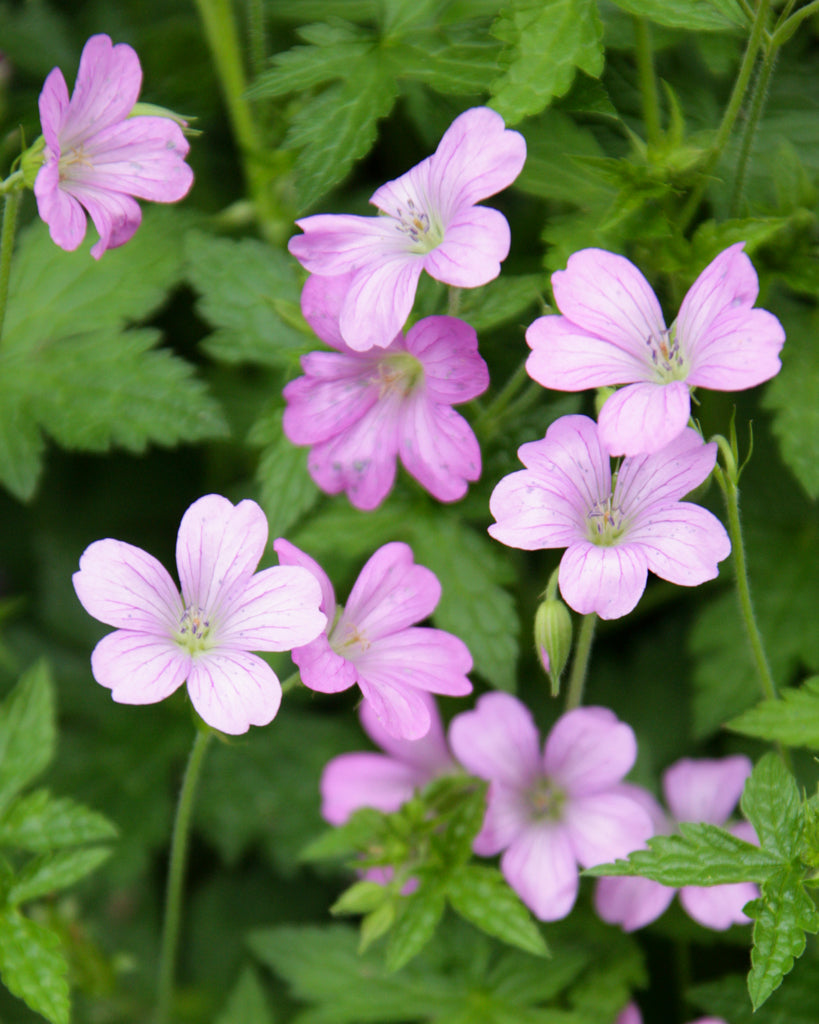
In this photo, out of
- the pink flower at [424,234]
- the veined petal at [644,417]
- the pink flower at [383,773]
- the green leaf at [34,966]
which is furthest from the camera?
the pink flower at [383,773]

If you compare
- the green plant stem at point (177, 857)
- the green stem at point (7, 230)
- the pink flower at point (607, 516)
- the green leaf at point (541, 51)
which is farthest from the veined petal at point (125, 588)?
the green leaf at point (541, 51)

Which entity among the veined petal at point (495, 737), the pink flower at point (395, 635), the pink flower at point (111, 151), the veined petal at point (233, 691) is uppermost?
the pink flower at point (111, 151)

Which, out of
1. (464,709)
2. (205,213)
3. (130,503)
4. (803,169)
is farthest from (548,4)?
(130,503)

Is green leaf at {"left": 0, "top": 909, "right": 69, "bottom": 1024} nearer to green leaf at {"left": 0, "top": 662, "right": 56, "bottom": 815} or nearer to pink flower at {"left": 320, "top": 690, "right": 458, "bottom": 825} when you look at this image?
green leaf at {"left": 0, "top": 662, "right": 56, "bottom": 815}

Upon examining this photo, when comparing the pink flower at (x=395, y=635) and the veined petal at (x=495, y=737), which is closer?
the pink flower at (x=395, y=635)

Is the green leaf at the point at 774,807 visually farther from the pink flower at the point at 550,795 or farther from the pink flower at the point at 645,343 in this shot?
the pink flower at the point at 645,343

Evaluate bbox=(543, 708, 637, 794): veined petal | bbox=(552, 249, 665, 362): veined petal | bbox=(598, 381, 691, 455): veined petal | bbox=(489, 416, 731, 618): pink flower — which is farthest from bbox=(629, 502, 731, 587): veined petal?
bbox=(543, 708, 637, 794): veined petal

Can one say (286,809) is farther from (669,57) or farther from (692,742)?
(669,57)
